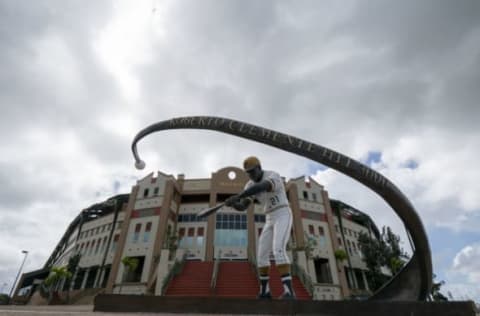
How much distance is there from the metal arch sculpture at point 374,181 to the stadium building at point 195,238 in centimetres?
1615

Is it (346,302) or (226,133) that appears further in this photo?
(226,133)

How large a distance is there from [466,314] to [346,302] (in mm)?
1189

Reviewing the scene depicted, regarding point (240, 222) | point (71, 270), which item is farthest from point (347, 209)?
point (71, 270)

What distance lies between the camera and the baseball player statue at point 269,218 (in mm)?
3595

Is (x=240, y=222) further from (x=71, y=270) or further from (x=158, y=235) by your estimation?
(x=71, y=270)

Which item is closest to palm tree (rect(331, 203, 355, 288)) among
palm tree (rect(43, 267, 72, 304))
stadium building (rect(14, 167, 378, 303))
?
stadium building (rect(14, 167, 378, 303))

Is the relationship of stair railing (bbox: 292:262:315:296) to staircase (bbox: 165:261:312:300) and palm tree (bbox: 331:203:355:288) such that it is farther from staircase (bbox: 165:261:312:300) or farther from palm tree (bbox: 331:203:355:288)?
palm tree (bbox: 331:203:355:288)

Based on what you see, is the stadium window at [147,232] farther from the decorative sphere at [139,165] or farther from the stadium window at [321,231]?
the decorative sphere at [139,165]

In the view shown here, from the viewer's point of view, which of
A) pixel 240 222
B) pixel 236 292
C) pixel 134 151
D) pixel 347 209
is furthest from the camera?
pixel 347 209

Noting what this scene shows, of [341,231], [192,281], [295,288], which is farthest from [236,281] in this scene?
[341,231]

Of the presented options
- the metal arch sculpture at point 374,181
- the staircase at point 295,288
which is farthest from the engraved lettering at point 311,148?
the staircase at point 295,288

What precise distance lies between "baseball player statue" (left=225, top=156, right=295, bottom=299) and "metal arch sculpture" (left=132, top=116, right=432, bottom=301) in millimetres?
595

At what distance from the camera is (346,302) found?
2.96 m

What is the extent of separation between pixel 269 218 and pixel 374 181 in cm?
196
